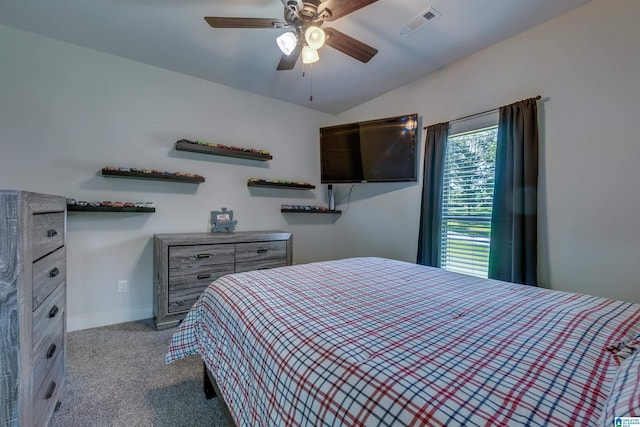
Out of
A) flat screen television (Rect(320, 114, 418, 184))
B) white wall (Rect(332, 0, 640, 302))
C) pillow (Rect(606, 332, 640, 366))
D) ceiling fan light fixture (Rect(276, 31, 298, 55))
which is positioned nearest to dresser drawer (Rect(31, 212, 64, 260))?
ceiling fan light fixture (Rect(276, 31, 298, 55))

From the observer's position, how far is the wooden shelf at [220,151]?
2.71 metres

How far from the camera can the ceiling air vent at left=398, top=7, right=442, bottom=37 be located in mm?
1944

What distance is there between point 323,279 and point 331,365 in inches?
32.5

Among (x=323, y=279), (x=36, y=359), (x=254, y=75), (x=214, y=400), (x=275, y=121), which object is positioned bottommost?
(x=214, y=400)

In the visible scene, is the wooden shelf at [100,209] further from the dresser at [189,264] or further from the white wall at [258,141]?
the dresser at [189,264]

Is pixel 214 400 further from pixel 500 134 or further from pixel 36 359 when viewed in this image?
pixel 500 134

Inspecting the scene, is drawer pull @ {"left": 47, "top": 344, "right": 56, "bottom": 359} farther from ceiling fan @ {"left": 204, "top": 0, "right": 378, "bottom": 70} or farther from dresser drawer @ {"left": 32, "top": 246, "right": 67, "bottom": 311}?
ceiling fan @ {"left": 204, "top": 0, "right": 378, "bottom": 70}

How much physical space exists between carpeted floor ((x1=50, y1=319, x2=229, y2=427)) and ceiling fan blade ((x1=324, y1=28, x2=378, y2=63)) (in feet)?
7.87

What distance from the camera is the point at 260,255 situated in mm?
2834

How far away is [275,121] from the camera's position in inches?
137

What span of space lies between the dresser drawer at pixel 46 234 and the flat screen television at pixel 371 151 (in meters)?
2.76

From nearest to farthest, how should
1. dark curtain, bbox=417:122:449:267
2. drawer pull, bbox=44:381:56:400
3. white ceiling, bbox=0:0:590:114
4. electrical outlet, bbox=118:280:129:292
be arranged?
drawer pull, bbox=44:381:56:400
white ceiling, bbox=0:0:590:114
electrical outlet, bbox=118:280:129:292
dark curtain, bbox=417:122:449:267

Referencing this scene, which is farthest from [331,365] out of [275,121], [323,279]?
[275,121]

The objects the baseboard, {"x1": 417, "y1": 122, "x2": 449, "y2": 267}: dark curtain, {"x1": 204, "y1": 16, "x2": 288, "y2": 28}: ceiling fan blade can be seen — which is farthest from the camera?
{"x1": 417, "y1": 122, "x2": 449, "y2": 267}: dark curtain
